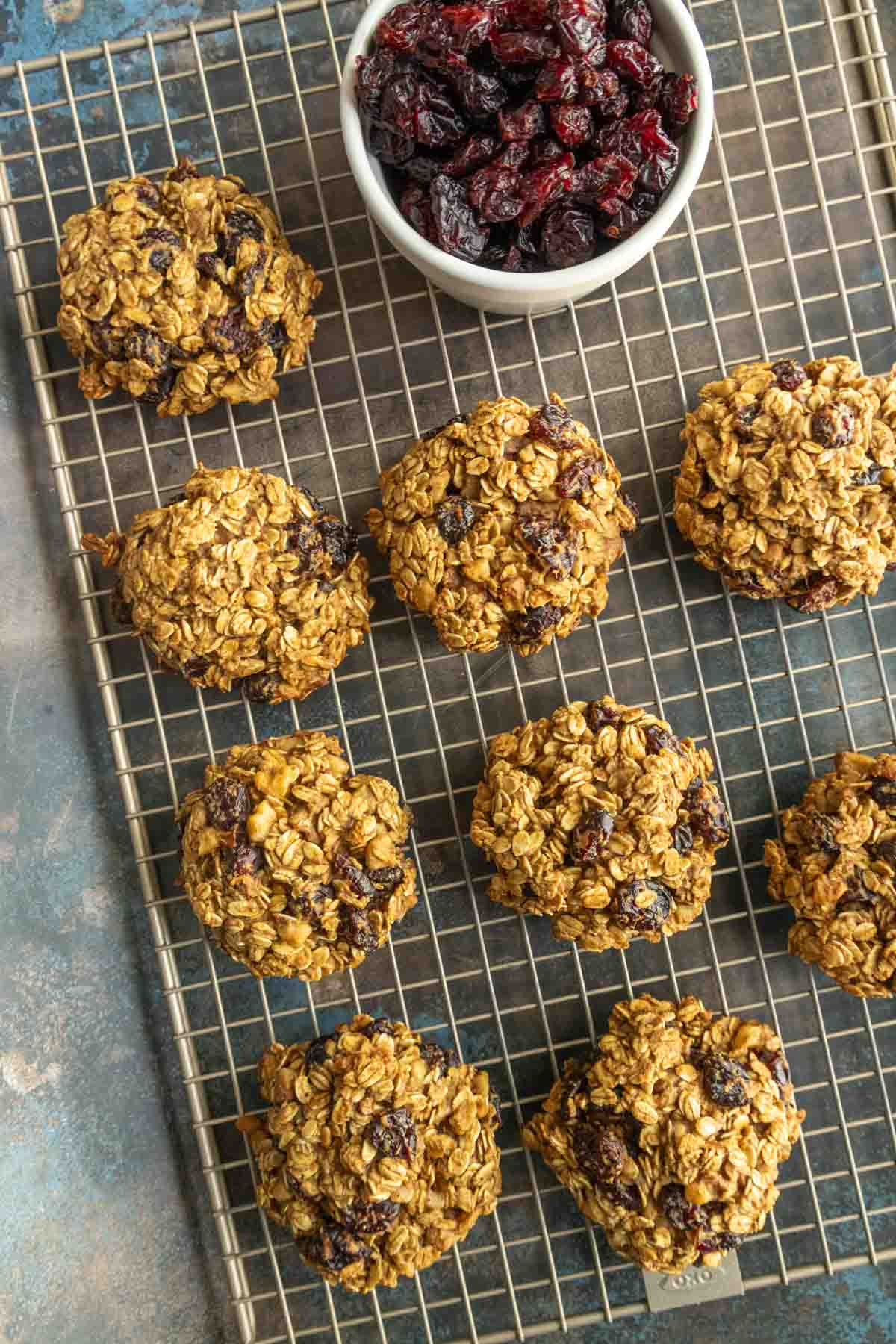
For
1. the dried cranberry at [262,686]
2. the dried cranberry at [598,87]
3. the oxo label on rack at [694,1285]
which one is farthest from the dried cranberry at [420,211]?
the oxo label on rack at [694,1285]

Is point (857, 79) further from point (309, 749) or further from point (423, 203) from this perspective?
point (309, 749)

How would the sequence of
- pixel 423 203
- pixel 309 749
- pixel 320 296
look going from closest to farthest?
pixel 423 203 < pixel 309 749 < pixel 320 296

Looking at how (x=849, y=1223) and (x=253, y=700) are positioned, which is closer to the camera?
(x=253, y=700)

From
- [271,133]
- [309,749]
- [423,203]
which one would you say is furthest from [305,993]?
[271,133]

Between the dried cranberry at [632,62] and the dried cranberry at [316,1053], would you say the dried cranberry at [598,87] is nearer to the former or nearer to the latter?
the dried cranberry at [632,62]

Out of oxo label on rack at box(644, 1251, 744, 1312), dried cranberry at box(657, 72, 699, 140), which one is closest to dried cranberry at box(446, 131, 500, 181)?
dried cranberry at box(657, 72, 699, 140)

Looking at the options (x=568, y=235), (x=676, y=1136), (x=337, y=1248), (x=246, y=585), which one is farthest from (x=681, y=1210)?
(x=568, y=235)
